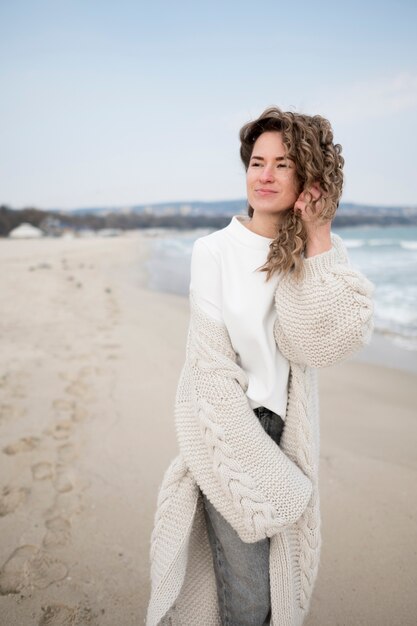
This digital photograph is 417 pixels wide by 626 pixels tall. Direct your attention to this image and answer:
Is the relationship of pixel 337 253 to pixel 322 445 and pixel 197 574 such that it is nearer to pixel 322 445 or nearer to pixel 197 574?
pixel 197 574

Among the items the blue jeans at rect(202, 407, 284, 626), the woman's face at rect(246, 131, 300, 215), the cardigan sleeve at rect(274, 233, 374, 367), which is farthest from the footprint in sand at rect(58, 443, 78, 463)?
the woman's face at rect(246, 131, 300, 215)

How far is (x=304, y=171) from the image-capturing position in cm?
128

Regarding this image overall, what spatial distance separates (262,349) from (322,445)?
2164mm

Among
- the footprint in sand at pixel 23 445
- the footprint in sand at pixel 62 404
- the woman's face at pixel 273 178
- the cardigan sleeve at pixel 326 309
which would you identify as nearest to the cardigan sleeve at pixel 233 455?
the cardigan sleeve at pixel 326 309

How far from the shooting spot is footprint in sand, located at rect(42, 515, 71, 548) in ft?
7.23

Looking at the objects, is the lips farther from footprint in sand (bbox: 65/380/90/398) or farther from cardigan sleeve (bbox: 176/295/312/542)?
footprint in sand (bbox: 65/380/90/398)

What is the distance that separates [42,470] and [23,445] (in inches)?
14.2

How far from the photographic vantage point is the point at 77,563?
211 centimetres

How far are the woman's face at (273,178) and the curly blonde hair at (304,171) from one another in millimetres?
30

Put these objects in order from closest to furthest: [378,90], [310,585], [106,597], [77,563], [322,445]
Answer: [310,585], [106,597], [77,563], [322,445], [378,90]

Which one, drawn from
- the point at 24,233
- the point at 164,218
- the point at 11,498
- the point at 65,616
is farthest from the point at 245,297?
the point at 164,218

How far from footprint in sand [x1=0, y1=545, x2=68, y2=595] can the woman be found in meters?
0.90

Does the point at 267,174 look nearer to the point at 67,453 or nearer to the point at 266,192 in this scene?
the point at 266,192

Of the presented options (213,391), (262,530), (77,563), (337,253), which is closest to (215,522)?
(262,530)
